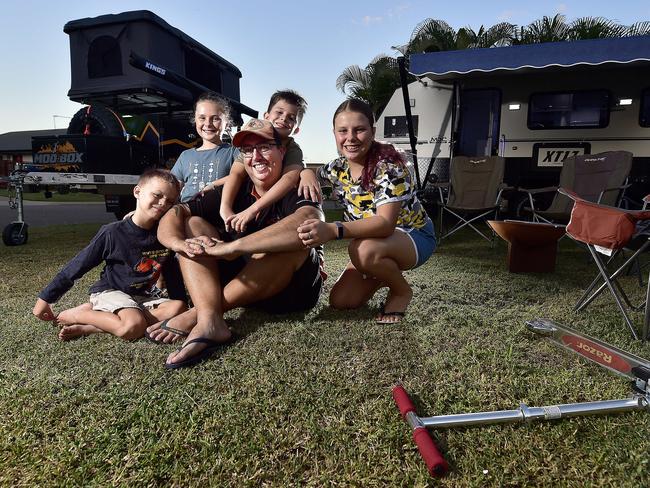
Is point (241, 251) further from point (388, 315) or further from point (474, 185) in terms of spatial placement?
point (474, 185)

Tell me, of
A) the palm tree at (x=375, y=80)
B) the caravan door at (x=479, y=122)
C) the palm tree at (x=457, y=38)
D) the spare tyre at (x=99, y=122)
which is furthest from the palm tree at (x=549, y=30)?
the spare tyre at (x=99, y=122)

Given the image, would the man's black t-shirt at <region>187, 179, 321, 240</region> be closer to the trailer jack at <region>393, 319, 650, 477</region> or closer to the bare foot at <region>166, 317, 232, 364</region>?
the bare foot at <region>166, 317, 232, 364</region>

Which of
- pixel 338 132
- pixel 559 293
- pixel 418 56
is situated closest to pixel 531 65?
pixel 418 56

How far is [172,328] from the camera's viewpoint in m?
1.76

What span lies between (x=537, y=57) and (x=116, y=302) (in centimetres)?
433

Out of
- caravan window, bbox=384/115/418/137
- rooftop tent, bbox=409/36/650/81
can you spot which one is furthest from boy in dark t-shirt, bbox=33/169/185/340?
caravan window, bbox=384/115/418/137

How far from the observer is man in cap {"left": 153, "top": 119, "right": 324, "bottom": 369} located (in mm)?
1675

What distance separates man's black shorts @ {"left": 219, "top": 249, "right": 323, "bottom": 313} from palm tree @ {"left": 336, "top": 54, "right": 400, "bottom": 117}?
46.6ft

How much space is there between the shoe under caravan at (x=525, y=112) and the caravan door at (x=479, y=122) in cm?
1

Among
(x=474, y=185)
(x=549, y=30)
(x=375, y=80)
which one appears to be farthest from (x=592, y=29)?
(x=474, y=185)

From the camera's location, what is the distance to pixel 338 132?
194 cm

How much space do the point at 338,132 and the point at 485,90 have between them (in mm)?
4673

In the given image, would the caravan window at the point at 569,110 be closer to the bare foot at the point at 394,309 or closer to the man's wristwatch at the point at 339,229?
the bare foot at the point at 394,309

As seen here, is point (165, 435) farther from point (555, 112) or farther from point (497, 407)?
point (555, 112)
